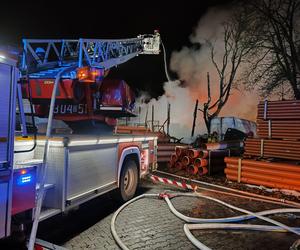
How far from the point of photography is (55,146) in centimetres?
405

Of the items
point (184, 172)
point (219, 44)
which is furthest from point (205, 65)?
point (184, 172)

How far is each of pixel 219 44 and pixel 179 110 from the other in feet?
23.5

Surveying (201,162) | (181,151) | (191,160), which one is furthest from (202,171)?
(181,151)

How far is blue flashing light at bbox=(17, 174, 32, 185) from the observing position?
316cm

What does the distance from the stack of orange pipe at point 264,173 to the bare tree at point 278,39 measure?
972 cm

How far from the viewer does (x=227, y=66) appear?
1053 inches

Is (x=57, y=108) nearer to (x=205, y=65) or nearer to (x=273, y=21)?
(x=273, y=21)

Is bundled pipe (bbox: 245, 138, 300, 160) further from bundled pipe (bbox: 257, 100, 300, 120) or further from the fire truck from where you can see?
the fire truck

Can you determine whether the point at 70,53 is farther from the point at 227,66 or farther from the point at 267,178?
the point at 227,66

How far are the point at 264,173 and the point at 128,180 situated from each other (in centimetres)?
457

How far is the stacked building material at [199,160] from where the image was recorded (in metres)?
11.3

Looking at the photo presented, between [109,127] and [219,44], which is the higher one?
[219,44]

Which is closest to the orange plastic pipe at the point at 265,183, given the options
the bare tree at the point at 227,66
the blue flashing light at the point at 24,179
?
the blue flashing light at the point at 24,179

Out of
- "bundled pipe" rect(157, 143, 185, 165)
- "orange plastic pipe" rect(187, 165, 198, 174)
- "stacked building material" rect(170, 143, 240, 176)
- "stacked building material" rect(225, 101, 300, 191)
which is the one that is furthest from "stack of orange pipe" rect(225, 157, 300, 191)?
"bundled pipe" rect(157, 143, 185, 165)
